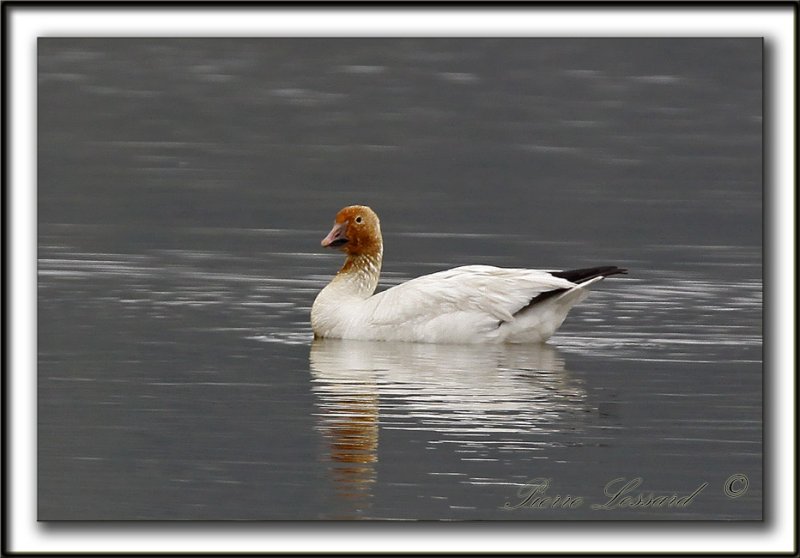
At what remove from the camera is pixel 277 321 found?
1545cm

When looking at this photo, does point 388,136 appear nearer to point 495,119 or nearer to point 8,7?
point 495,119

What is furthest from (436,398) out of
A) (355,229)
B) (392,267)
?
(392,267)

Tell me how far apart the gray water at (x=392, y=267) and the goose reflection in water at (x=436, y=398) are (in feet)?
0.09

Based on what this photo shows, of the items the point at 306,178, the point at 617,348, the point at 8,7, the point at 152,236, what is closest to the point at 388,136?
the point at 306,178

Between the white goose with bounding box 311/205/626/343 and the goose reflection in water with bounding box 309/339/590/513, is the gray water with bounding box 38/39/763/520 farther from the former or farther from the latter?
the white goose with bounding box 311/205/626/343

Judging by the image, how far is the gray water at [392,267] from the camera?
11.2 m

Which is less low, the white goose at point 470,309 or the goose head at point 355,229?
the goose head at point 355,229

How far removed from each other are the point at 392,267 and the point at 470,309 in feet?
8.68

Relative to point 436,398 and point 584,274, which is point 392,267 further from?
point 436,398

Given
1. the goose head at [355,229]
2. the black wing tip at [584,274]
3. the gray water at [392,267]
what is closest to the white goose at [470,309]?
the black wing tip at [584,274]

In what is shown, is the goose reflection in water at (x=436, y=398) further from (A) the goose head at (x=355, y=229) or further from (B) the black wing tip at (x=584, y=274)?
(A) the goose head at (x=355, y=229)

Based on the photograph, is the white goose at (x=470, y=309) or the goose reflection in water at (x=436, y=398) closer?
the goose reflection in water at (x=436, y=398)

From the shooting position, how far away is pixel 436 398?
1280 centimetres

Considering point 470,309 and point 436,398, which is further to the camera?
point 470,309
